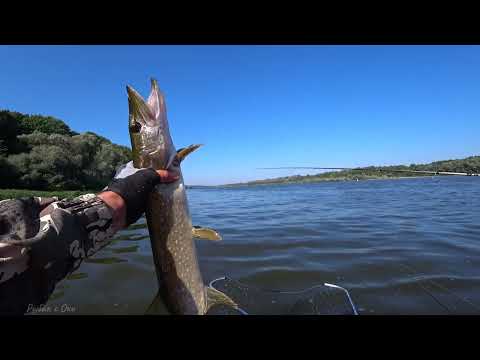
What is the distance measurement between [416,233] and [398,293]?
415 centimetres

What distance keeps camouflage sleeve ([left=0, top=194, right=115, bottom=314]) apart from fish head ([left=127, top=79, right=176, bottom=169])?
3.27 ft

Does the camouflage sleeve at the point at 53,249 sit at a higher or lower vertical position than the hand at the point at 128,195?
lower

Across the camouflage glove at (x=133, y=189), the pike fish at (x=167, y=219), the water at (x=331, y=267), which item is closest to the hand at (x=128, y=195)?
the camouflage glove at (x=133, y=189)

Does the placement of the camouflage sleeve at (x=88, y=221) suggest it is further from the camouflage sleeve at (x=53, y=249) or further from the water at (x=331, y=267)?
the water at (x=331, y=267)

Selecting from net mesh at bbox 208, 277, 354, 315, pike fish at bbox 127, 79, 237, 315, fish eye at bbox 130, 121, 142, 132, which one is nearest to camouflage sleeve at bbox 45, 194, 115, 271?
pike fish at bbox 127, 79, 237, 315

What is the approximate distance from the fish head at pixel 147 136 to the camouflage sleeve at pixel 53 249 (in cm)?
100

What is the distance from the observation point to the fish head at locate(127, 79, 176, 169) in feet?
9.43

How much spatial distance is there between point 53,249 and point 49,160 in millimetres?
33053

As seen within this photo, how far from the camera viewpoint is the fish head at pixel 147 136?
2.88 metres

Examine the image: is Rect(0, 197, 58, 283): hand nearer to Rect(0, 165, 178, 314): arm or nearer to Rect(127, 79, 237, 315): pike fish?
Rect(0, 165, 178, 314): arm
